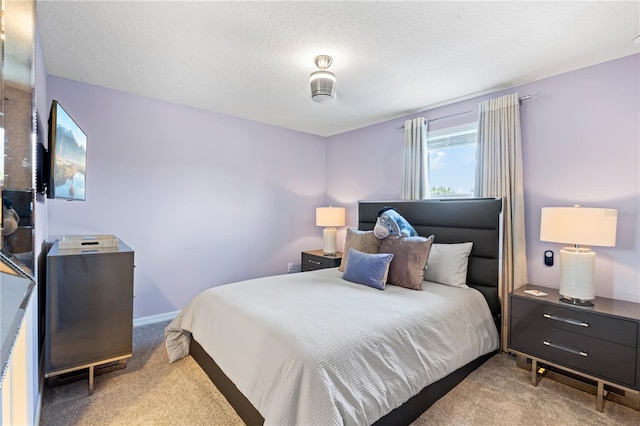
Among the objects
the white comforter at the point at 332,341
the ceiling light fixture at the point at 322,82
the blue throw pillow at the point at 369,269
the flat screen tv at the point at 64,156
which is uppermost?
the ceiling light fixture at the point at 322,82

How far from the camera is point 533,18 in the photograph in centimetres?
183

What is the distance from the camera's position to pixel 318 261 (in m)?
4.04

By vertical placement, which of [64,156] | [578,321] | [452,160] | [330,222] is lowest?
[578,321]

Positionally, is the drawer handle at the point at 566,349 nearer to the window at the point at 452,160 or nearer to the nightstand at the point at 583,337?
the nightstand at the point at 583,337

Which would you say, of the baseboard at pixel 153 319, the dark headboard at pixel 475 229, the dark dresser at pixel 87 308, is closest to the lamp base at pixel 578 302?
the dark headboard at pixel 475 229

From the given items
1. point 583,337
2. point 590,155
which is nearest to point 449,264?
point 583,337

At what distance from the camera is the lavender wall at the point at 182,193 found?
2.97m

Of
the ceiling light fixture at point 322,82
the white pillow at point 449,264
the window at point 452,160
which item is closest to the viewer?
the ceiling light fixture at point 322,82

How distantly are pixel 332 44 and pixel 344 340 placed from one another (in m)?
1.99

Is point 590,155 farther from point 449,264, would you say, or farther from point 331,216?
point 331,216

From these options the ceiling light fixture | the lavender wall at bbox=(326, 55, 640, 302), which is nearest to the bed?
the lavender wall at bbox=(326, 55, 640, 302)

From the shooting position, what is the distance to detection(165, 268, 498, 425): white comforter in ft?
4.59

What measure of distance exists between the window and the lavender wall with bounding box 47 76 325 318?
200 centimetres

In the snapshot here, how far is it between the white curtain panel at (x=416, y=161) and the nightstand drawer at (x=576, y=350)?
1.64 m
